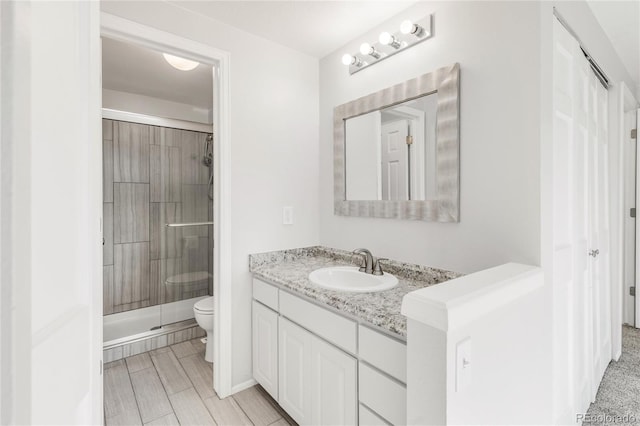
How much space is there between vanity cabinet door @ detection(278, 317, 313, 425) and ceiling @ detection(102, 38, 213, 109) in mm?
2170

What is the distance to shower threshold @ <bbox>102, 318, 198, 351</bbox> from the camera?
2451 mm

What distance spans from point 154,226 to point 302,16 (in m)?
2.49

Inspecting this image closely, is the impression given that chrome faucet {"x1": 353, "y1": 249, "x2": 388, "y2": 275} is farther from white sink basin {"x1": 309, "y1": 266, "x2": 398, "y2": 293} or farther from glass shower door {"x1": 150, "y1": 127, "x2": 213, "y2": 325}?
glass shower door {"x1": 150, "y1": 127, "x2": 213, "y2": 325}

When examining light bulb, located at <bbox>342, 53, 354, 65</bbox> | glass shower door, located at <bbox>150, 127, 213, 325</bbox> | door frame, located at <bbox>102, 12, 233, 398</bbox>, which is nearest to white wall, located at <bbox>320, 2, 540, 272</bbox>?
light bulb, located at <bbox>342, 53, 354, 65</bbox>

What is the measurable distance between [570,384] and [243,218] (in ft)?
6.53

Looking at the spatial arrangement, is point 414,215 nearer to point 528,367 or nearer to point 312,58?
point 528,367

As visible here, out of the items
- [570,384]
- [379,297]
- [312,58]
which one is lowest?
[570,384]

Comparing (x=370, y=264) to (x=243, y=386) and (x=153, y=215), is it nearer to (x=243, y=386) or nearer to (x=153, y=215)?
(x=243, y=386)

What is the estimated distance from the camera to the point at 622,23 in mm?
1886

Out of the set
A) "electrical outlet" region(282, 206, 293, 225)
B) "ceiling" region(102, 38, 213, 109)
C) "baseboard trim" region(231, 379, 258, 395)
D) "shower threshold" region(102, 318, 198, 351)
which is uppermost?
"ceiling" region(102, 38, 213, 109)

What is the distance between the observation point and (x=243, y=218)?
80.6 inches

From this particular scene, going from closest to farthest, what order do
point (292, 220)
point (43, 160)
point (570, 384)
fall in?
point (43, 160) → point (570, 384) → point (292, 220)

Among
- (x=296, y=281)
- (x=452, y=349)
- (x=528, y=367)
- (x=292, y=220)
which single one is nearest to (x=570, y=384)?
(x=528, y=367)

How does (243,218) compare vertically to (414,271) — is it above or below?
above
